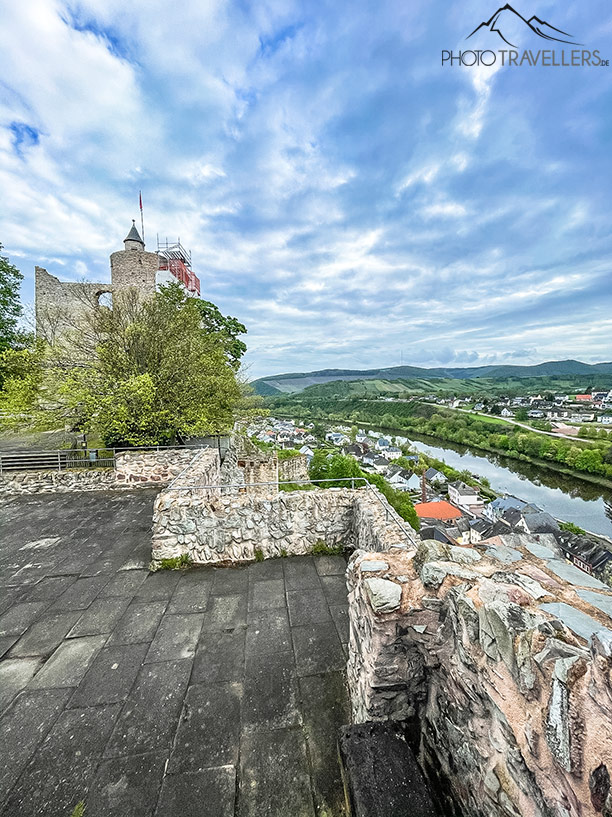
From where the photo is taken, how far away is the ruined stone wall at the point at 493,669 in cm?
103

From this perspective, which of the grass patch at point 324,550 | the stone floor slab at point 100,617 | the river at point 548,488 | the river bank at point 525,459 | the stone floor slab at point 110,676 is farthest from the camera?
the river bank at point 525,459

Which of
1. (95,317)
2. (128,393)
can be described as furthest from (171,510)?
(95,317)

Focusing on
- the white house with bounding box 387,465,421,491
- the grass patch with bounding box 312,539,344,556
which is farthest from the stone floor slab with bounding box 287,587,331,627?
the white house with bounding box 387,465,421,491

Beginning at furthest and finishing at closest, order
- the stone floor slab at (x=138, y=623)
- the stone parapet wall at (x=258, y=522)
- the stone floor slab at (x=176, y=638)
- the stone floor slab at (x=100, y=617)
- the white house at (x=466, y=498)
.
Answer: the white house at (x=466, y=498) → the stone parapet wall at (x=258, y=522) → the stone floor slab at (x=100, y=617) → the stone floor slab at (x=138, y=623) → the stone floor slab at (x=176, y=638)

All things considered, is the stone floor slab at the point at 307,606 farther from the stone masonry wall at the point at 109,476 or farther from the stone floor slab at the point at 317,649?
the stone masonry wall at the point at 109,476

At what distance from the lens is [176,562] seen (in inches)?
165

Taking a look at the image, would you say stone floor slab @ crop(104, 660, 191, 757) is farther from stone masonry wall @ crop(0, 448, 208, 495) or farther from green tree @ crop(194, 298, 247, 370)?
green tree @ crop(194, 298, 247, 370)

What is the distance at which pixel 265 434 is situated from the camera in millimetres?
55375

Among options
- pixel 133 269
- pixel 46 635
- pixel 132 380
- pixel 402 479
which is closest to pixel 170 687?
pixel 46 635

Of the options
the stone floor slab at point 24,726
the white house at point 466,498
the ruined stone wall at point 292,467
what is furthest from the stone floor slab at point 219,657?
the white house at point 466,498

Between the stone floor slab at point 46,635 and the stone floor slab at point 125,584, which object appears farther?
the stone floor slab at point 125,584

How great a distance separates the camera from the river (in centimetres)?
3341

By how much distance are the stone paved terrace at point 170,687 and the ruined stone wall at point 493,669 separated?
569 millimetres

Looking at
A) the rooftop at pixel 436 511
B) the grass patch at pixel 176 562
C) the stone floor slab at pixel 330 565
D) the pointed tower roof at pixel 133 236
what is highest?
the pointed tower roof at pixel 133 236
